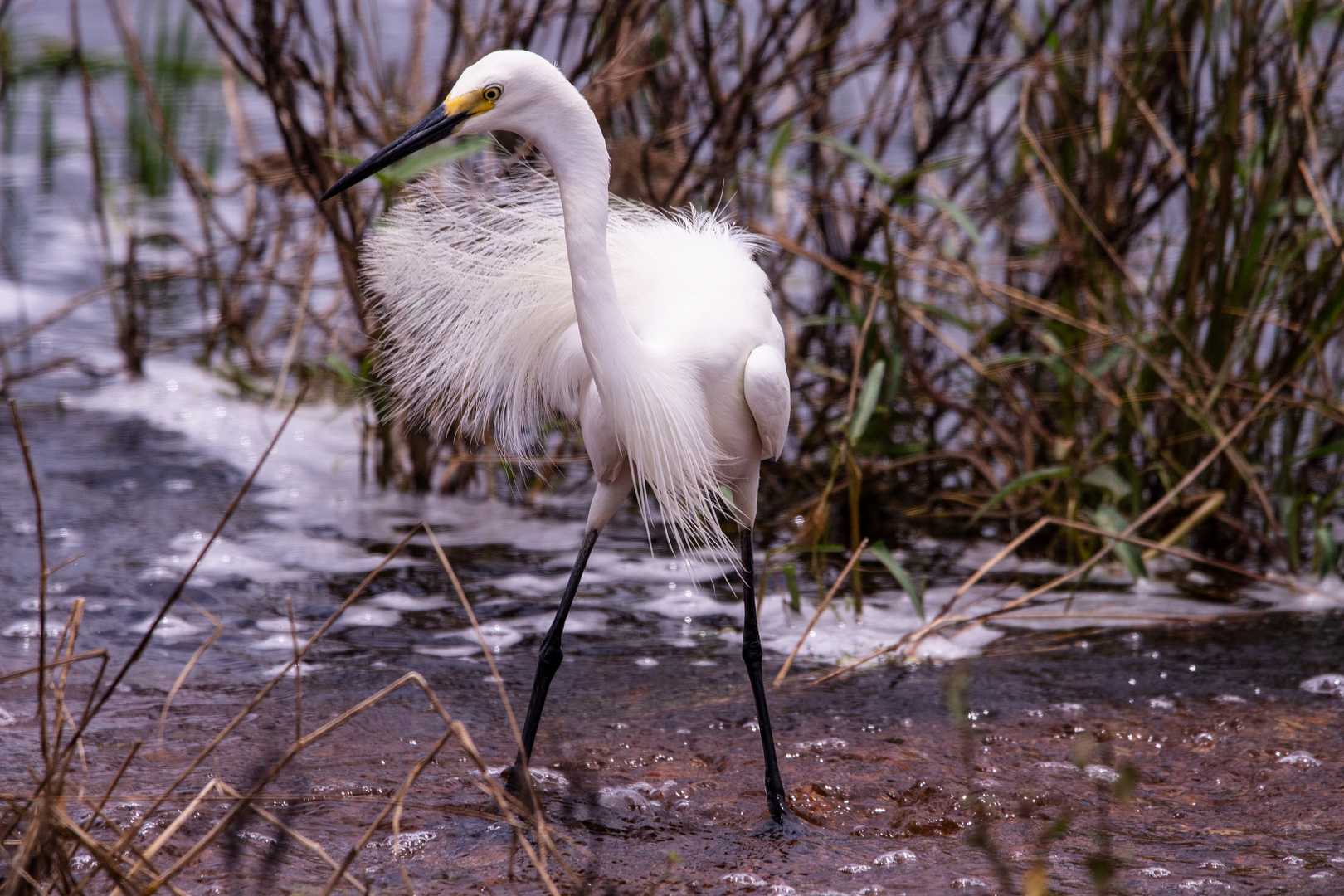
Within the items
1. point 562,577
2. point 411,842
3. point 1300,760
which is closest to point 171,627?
point 562,577

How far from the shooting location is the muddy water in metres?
1.91

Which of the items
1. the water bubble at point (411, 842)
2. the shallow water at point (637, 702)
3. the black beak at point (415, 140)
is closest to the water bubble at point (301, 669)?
the shallow water at point (637, 702)

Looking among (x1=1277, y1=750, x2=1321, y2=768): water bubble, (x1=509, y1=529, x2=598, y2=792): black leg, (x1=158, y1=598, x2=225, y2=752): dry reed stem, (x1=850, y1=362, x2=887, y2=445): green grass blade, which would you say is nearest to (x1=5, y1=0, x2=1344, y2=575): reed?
(x1=850, y1=362, x2=887, y2=445): green grass blade

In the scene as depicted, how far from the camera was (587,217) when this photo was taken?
1.90m

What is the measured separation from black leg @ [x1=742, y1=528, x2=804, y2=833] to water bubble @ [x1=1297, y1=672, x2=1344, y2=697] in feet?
3.84

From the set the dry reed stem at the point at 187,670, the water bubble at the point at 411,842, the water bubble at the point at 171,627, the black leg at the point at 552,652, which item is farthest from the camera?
the water bubble at the point at 171,627

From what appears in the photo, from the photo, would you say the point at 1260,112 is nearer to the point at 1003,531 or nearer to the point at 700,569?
the point at 1003,531

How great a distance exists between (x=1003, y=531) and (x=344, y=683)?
197cm

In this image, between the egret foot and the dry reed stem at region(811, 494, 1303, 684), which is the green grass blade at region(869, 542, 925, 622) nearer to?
the dry reed stem at region(811, 494, 1303, 684)

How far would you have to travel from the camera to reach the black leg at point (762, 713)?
209 cm

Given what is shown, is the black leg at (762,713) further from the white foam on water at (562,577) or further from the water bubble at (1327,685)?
the water bubble at (1327,685)

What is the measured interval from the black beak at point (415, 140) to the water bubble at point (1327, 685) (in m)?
2.07

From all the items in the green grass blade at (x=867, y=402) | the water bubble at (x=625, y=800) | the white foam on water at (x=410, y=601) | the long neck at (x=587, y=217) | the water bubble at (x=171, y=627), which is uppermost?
the long neck at (x=587, y=217)

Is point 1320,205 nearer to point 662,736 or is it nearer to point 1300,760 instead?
point 1300,760
